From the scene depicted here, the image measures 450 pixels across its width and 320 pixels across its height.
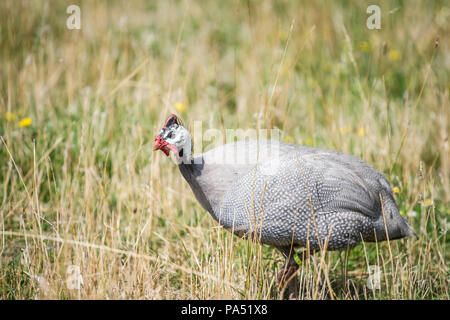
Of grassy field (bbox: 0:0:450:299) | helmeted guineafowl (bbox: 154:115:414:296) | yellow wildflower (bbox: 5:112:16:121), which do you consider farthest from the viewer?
yellow wildflower (bbox: 5:112:16:121)

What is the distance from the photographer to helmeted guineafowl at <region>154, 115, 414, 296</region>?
2.51 metres

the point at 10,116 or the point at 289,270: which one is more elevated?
the point at 10,116

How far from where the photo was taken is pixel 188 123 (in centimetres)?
417

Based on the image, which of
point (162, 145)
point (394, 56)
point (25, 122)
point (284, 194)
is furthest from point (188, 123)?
point (394, 56)

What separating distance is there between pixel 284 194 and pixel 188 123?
72.0 inches

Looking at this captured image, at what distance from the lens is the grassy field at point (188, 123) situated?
8.86 ft

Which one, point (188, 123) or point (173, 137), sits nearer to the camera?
point (173, 137)

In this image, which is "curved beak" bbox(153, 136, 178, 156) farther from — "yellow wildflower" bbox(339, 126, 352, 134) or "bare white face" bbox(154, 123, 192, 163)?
"yellow wildflower" bbox(339, 126, 352, 134)

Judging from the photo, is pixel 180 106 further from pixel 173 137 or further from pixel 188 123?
pixel 173 137

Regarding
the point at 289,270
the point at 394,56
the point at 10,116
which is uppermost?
the point at 394,56

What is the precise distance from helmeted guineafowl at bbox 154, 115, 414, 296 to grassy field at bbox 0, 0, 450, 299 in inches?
6.6

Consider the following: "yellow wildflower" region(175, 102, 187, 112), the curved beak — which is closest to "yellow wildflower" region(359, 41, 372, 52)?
"yellow wildflower" region(175, 102, 187, 112)

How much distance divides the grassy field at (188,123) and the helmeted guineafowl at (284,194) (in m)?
0.17
